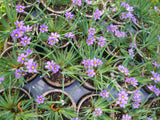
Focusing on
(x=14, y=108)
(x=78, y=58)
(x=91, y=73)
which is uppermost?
(x=78, y=58)

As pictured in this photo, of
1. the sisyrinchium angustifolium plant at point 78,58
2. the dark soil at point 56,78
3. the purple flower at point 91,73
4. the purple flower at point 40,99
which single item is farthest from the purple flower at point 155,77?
the purple flower at point 40,99

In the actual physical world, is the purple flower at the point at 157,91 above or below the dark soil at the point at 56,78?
below

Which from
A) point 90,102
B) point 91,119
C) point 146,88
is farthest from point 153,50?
point 91,119

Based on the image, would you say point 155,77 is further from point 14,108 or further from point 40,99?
point 14,108

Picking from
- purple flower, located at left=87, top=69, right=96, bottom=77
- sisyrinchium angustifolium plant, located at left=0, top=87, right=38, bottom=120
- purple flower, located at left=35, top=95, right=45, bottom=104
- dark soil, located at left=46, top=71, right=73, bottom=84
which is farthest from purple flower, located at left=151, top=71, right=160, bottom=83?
sisyrinchium angustifolium plant, located at left=0, top=87, right=38, bottom=120

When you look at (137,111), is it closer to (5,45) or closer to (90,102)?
(90,102)

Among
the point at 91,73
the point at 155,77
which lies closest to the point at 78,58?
the point at 91,73

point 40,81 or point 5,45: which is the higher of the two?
point 5,45

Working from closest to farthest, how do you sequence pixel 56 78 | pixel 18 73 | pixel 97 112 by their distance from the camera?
1. pixel 18 73
2. pixel 97 112
3. pixel 56 78

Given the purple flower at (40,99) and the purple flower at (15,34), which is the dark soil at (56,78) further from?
the purple flower at (15,34)

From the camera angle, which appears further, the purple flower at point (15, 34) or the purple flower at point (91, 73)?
the purple flower at point (91, 73)

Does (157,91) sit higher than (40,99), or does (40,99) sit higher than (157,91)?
(40,99)
